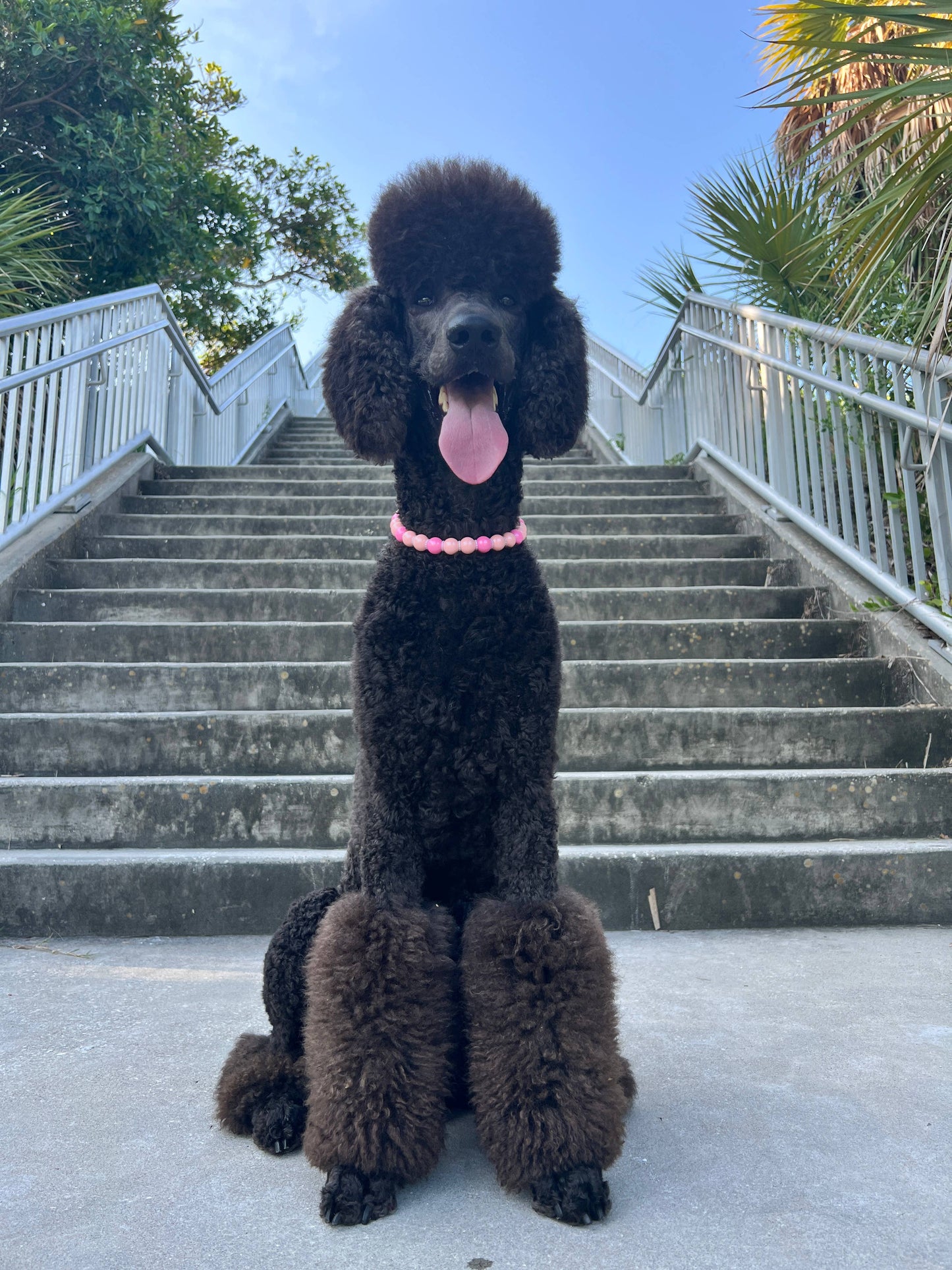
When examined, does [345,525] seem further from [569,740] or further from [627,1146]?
[627,1146]

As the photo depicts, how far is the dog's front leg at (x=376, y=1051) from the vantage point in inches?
51.2

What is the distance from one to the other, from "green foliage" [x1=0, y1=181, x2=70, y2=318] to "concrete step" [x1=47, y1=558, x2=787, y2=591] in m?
1.55

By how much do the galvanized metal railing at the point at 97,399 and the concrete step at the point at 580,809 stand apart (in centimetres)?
143

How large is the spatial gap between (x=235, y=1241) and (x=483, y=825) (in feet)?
2.13

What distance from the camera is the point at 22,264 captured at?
4766 millimetres

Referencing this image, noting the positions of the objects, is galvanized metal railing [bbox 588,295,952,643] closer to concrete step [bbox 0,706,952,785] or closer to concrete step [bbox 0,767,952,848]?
concrete step [bbox 0,706,952,785]

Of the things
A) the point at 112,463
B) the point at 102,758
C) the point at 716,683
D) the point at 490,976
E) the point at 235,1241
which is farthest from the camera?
the point at 112,463

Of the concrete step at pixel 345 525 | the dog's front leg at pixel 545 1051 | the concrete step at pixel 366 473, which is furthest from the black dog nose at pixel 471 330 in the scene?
the concrete step at pixel 366 473

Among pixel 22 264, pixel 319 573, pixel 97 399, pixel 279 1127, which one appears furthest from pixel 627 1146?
pixel 22 264

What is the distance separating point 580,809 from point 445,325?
1.78 metres

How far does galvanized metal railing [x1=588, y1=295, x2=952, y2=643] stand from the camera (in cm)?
328

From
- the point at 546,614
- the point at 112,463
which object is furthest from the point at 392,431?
the point at 112,463

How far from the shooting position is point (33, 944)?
242 cm

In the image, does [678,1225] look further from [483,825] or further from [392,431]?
[392,431]
